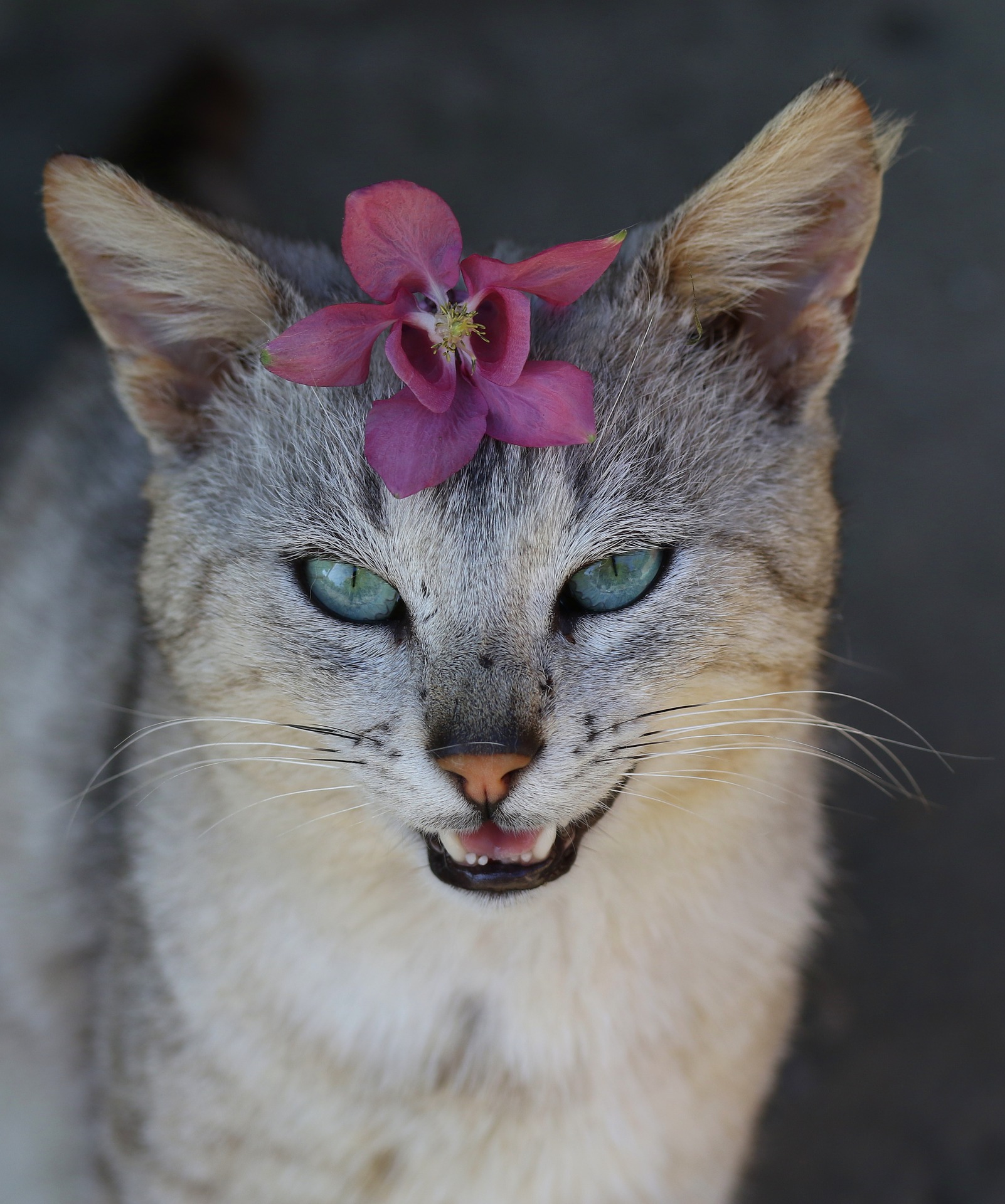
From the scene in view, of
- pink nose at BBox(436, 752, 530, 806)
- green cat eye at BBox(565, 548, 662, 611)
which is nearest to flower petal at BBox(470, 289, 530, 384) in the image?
green cat eye at BBox(565, 548, 662, 611)

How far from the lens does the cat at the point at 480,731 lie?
1375 millimetres

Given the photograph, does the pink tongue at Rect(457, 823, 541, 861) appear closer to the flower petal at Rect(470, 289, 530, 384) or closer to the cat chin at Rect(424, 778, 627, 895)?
the cat chin at Rect(424, 778, 627, 895)

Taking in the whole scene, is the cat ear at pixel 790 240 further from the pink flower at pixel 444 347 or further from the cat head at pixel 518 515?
the pink flower at pixel 444 347

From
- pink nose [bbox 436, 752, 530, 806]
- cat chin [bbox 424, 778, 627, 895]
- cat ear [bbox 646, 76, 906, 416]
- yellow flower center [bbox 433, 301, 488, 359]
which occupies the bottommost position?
cat chin [bbox 424, 778, 627, 895]

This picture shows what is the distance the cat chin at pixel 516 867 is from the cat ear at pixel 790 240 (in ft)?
1.92

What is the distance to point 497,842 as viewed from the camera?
144cm

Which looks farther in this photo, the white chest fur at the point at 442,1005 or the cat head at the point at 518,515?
the white chest fur at the point at 442,1005

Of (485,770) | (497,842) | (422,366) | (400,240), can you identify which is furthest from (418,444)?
(497,842)

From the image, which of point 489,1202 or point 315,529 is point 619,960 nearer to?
point 489,1202

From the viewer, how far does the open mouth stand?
4.71 feet

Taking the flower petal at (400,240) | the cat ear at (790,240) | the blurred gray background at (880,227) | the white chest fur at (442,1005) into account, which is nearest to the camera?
the flower petal at (400,240)

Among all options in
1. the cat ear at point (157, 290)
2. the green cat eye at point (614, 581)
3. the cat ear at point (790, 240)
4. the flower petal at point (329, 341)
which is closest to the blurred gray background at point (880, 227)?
the cat ear at point (157, 290)

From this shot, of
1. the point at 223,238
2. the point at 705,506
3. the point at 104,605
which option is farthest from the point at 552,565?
the point at 104,605

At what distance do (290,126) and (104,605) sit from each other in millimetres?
1861
